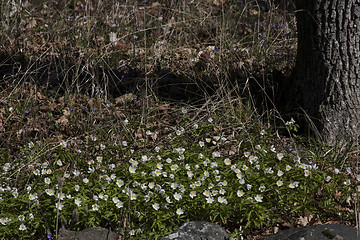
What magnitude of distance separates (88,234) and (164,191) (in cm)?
63

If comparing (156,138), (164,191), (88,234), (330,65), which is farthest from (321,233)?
(156,138)

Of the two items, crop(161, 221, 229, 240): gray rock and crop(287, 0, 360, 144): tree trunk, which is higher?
crop(287, 0, 360, 144): tree trunk

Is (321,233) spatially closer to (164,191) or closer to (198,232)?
(198,232)

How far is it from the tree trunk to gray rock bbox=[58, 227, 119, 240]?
2225mm

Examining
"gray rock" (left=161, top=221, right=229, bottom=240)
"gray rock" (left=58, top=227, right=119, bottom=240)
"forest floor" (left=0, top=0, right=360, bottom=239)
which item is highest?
"forest floor" (left=0, top=0, right=360, bottom=239)

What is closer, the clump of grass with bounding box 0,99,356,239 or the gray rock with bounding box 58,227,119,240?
the gray rock with bounding box 58,227,119,240

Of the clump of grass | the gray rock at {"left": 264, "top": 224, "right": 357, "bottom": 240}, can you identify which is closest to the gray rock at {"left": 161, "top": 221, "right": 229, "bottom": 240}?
the clump of grass

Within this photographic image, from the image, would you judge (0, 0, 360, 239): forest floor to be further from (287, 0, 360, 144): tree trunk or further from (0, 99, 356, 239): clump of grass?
(287, 0, 360, 144): tree trunk

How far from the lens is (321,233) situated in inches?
Answer: 124

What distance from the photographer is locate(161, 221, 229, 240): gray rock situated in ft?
10.4

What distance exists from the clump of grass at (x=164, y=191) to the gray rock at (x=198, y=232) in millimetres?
119

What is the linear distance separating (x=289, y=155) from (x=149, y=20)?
3530mm

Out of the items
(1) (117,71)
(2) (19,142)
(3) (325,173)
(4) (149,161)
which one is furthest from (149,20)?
(3) (325,173)

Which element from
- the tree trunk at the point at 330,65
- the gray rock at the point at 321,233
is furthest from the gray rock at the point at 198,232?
the tree trunk at the point at 330,65
